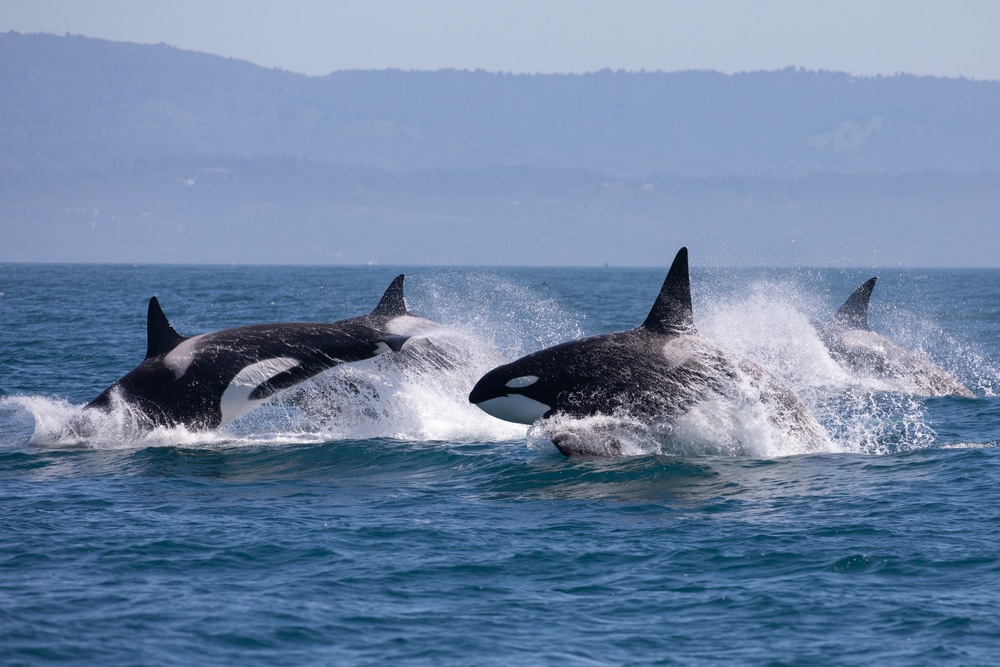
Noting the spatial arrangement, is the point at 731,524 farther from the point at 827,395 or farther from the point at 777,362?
the point at 777,362

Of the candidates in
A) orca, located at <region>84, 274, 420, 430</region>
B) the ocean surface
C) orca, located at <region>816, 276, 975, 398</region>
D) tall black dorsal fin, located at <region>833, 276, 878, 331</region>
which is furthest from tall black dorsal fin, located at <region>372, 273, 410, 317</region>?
tall black dorsal fin, located at <region>833, 276, 878, 331</region>

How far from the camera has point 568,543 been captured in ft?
34.6

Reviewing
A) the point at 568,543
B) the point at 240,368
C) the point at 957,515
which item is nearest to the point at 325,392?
the point at 240,368

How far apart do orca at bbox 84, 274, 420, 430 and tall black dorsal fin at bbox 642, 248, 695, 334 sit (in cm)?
377

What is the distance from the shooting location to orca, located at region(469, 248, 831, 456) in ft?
46.4

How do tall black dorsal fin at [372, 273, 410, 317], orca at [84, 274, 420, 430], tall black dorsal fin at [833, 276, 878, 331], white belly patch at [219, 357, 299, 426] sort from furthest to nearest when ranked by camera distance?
tall black dorsal fin at [833, 276, 878, 331]
tall black dorsal fin at [372, 273, 410, 317]
white belly patch at [219, 357, 299, 426]
orca at [84, 274, 420, 430]

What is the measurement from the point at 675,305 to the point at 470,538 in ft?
16.1

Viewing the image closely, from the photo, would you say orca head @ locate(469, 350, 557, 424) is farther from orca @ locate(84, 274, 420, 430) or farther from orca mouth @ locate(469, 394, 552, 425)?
orca @ locate(84, 274, 420, 430)

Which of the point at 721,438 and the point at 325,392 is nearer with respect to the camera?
the point at 721,438

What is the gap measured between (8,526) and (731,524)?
679 cm

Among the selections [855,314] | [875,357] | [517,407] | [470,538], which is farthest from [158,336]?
[855,314]

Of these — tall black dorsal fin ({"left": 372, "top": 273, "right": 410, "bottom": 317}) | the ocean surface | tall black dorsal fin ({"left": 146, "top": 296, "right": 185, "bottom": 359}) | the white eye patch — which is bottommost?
the ocean surface

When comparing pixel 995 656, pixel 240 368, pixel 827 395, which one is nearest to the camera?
pixel 995 656

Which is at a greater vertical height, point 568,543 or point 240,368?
point 240,368
